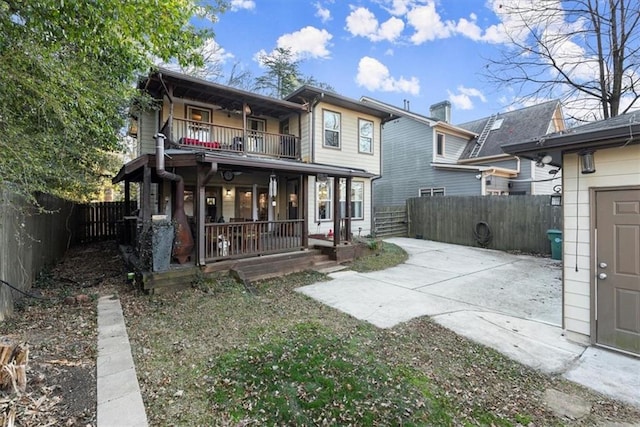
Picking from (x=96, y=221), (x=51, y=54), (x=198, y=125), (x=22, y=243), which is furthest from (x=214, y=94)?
(x=96, y=221)

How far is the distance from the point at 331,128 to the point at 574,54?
7933 millimetres

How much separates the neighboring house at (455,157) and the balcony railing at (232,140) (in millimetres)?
5885

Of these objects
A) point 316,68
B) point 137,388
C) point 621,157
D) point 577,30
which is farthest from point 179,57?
point 316,68

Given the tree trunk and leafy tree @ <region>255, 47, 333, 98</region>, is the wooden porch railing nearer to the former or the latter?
the tree trunk

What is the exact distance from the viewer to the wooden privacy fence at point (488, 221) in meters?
11.0

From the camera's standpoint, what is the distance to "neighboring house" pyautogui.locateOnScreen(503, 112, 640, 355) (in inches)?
148

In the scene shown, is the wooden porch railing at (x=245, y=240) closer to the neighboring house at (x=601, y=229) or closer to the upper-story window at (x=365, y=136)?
the neighboring house at (x=601, y=229)

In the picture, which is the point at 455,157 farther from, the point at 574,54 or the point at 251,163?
the point at 251,163

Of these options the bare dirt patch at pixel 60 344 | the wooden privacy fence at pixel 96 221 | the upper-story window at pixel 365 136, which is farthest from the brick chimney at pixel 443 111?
the bare dirt patch at pixel 60 344

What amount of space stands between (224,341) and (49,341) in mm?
2032

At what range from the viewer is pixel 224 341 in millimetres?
3953

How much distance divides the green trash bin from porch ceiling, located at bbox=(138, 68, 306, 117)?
9.30 metres

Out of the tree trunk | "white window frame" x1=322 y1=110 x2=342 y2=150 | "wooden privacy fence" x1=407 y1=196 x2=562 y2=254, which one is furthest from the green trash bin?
the tree trunk

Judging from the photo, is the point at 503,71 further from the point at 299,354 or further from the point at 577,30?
the point at 299,354
